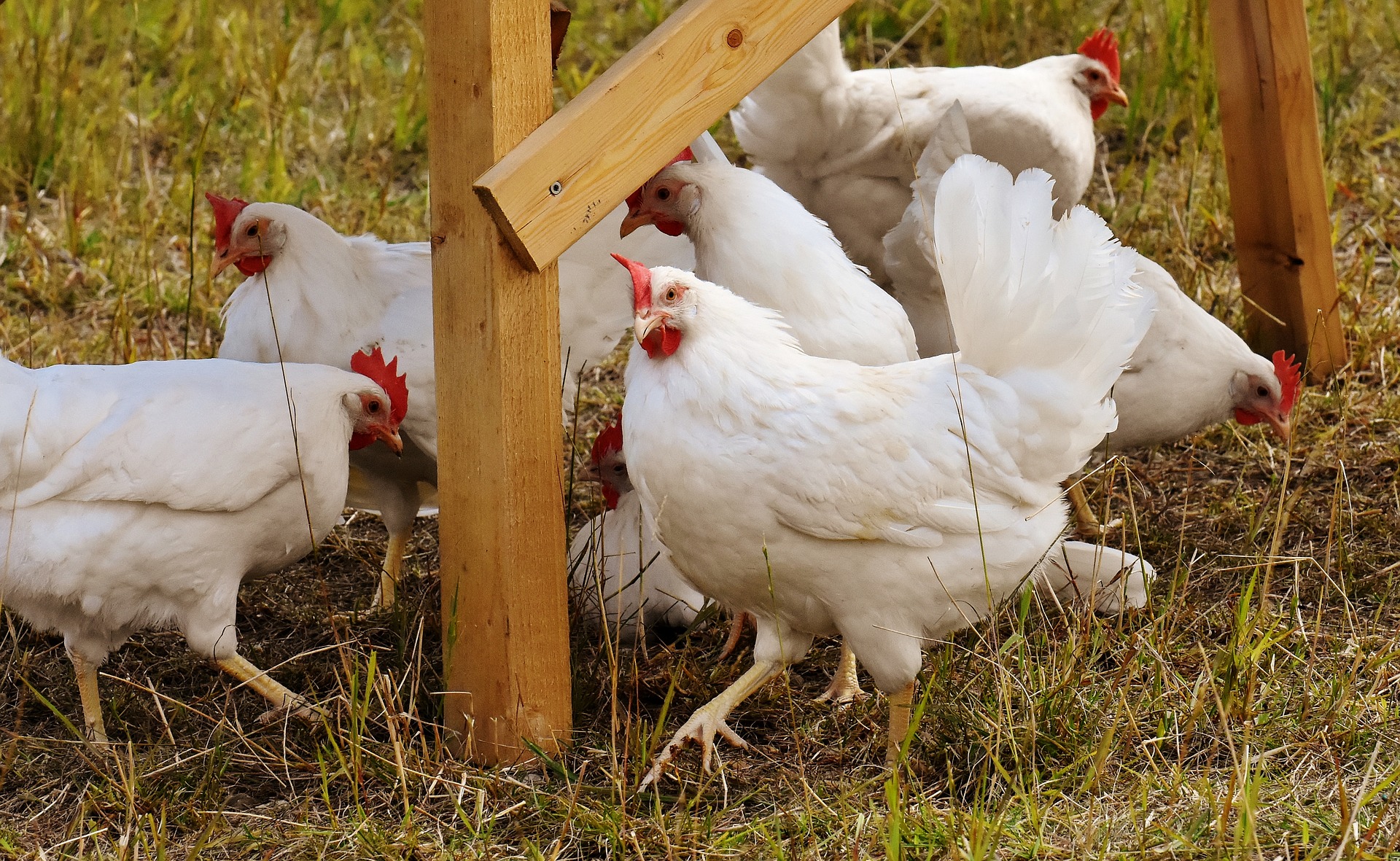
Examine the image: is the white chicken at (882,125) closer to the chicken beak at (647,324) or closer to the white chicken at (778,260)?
the white chicken at (778,260)

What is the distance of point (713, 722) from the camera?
2639 millimetres

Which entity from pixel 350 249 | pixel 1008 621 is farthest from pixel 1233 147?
pixel 350 249

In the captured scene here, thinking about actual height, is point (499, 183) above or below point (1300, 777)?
above

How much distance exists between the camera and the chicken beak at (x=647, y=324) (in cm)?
250

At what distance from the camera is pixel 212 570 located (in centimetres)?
272

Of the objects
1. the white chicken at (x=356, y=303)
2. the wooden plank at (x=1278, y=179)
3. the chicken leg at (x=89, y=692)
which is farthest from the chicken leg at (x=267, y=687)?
the wooden plank at (x=1278, y=179)

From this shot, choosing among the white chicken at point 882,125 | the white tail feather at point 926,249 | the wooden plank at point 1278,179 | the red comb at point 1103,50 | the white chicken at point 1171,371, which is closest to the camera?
the white tail feather at point 926,249

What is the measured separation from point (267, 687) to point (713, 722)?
961 millimetres

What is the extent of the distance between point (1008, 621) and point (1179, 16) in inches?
143

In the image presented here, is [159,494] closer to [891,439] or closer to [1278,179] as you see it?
[891,439]

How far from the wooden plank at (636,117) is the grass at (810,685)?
0.87 meters

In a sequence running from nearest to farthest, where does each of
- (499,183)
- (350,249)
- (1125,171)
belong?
(499,183)
(350,249)
(1125,171)

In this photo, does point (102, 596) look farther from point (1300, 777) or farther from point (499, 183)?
point (1300, 777)

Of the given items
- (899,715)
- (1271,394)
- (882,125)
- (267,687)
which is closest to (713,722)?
(899,715)
